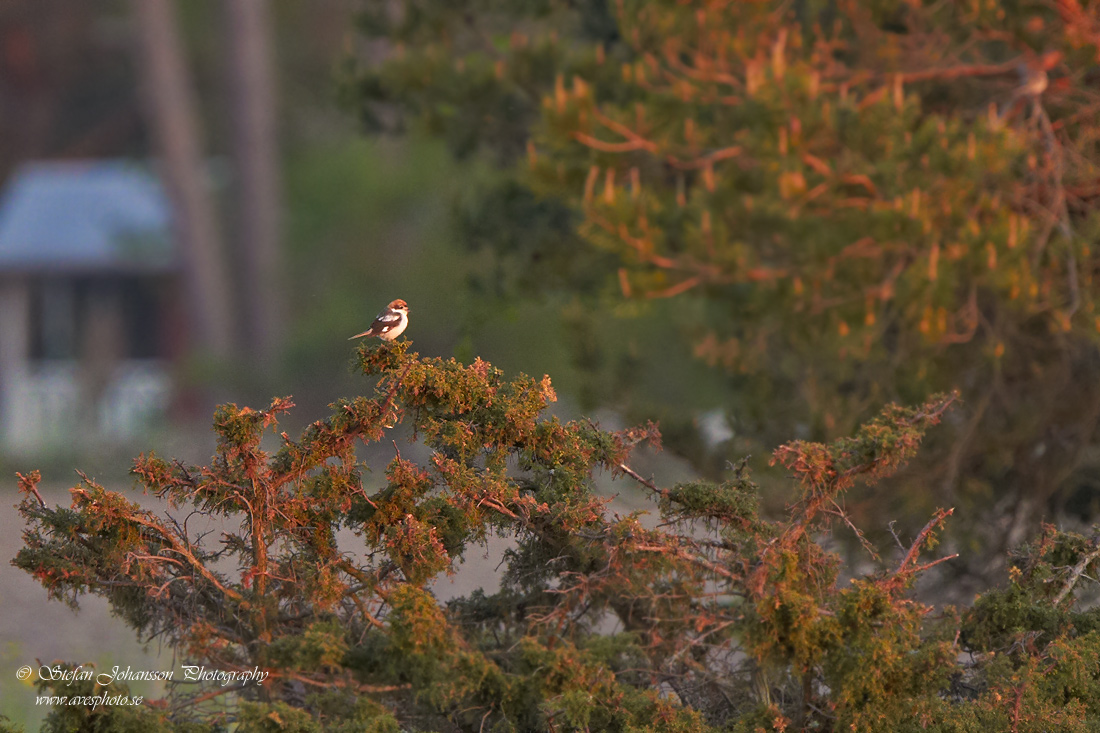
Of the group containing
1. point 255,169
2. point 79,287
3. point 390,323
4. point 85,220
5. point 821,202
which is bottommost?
point 79,287

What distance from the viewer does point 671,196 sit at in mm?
6375

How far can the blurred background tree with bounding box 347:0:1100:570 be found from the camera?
5438mm

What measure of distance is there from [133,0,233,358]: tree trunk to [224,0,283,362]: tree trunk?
0.52 meters

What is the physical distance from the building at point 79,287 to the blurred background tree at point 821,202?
48.0 feet

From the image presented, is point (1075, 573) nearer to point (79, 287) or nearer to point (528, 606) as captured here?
point (528, 606)

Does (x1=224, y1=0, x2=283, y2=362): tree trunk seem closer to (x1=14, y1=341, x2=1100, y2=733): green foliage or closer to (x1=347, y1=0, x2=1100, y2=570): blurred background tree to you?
(x1=347, y1=0, x2=1100, y2=570): blurred background tree

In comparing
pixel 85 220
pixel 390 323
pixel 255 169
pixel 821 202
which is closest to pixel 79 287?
pixel 85 220

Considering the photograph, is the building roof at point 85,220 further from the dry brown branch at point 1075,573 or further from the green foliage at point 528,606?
the dry brown branch at point 1075,573

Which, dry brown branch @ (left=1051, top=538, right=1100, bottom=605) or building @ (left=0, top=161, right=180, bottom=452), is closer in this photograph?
dry brown branch @ (left=1051, top=538, right=1100, bottom=605)

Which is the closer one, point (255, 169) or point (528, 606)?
point (528, 606)

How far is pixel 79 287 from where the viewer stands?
22828 mm

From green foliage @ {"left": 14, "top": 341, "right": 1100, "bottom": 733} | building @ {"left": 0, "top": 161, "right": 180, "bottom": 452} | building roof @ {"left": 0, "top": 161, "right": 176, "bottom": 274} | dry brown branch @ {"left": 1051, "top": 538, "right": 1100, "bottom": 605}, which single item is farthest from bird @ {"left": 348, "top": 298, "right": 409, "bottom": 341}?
building roof @ {"left": 0, "top": 161, "right": 176, "bottom": 274}

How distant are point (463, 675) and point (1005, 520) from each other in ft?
14.2

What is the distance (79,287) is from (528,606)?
20.9m
